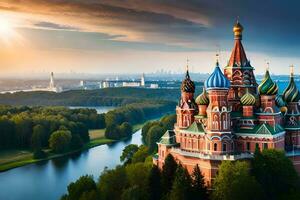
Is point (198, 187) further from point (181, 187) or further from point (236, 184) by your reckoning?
point (236, 184)

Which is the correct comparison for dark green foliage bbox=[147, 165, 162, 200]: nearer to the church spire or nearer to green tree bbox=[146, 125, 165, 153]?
the church spire

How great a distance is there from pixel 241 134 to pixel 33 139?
53.1 feet

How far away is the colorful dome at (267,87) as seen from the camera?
16016 millimetres

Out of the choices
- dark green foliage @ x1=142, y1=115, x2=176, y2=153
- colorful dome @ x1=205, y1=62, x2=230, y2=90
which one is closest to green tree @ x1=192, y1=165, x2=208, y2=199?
colorful dome @ x1=205, y1=62, x2=230, y2=90

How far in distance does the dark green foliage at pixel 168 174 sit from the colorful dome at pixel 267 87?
4.23 meters

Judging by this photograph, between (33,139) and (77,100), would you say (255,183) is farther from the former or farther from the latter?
(77,100)

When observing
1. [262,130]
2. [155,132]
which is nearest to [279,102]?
[262,130]

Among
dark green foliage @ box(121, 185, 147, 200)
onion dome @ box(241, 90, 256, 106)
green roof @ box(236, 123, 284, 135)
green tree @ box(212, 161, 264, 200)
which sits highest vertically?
onion dome @ box(241, 90, 256, 106)

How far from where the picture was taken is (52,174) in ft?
74.4

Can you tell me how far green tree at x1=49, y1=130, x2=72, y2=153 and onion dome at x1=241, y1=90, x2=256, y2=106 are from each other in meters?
14.7

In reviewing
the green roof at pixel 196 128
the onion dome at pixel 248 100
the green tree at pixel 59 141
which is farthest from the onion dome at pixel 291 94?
the green tree at pixel 59 141

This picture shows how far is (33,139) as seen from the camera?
28078 millimetres

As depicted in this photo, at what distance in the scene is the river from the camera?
1942 cm

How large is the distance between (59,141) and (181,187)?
1607cm
